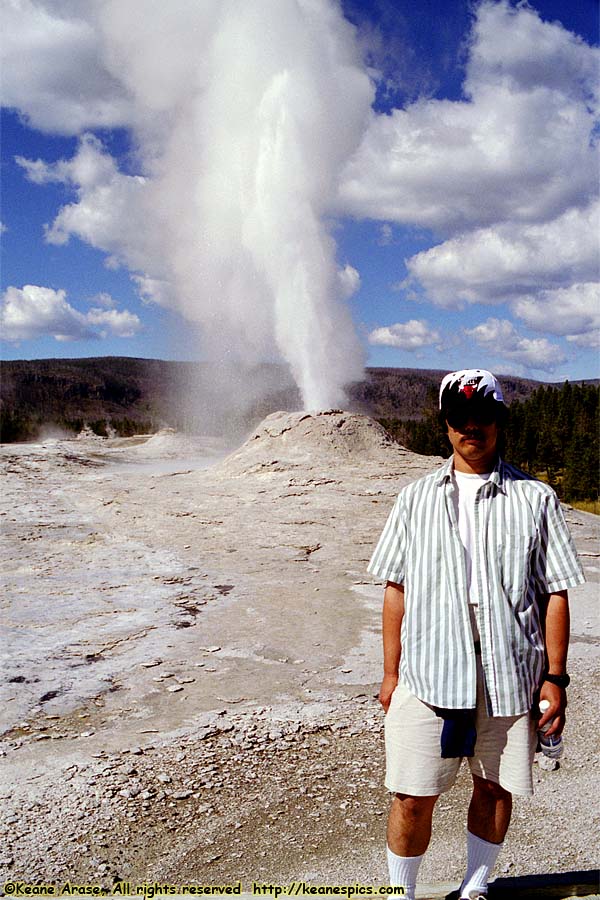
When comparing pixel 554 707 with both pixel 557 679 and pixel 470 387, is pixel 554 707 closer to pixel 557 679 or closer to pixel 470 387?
pixel 557 679

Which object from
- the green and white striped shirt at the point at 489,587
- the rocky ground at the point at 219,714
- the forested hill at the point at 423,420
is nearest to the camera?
the green and white striped shirt at the point at 489,587

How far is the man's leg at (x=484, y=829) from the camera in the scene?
2107 mm

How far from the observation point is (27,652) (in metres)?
5.36

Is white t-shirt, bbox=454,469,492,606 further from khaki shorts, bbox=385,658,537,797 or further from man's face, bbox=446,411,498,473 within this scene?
khaki shorts, bbox=385,658,537,797

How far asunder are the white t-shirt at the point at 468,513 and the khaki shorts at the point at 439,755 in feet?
0.72

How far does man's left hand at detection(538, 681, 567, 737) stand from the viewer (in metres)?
2.01

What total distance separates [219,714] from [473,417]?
2889 millimetres

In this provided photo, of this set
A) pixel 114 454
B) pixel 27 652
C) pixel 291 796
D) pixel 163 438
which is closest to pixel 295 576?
pixel 27 652

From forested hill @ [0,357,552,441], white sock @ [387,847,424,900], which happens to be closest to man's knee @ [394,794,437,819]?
white sock @ [387,847,424,900]

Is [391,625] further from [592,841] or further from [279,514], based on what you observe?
[279,514]

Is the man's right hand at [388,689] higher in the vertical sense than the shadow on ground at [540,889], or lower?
higher

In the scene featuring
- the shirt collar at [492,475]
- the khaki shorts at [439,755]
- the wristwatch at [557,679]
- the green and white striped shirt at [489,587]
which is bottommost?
the khaki shorts at [439,755]

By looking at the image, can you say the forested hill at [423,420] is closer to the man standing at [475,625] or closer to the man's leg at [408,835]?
the man standing at [475,625]

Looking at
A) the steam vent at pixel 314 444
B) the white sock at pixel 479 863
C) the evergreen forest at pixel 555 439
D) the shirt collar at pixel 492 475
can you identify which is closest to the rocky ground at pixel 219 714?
the white sock at pixel 479 863
